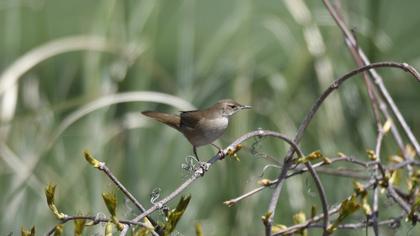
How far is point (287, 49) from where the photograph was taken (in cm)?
340

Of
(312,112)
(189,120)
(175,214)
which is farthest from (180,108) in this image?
(175,214)

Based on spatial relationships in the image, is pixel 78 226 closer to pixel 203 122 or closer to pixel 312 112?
pixel 312 112

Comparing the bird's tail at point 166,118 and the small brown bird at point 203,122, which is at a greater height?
the bird's tail at point 166,118

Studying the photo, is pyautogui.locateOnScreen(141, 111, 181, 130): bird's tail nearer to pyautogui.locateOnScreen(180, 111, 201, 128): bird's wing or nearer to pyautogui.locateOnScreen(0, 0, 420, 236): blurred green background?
pyautogui.locateOnScreen(180, 111, 201, 128): bird's wing

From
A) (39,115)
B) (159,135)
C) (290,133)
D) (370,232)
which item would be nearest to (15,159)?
(39,115)

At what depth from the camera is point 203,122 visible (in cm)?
224

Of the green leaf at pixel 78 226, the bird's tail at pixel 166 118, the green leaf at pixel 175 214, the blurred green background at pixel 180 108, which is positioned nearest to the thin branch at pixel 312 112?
the green leaf at pixel 175 214

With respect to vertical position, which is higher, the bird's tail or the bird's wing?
the bird's tail

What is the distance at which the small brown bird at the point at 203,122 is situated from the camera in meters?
2.22

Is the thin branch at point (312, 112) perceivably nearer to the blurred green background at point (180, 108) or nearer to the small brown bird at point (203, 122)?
the small brown bird at point (203, 122)

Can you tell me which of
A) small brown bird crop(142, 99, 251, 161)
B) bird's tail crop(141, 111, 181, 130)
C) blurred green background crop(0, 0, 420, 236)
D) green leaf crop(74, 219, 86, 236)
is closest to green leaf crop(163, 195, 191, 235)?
green leaf crop(74, 219, 86, 236)

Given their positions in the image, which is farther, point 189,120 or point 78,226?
point 189,120

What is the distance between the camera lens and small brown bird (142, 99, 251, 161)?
222 centimetres

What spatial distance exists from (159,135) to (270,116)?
40 cm
